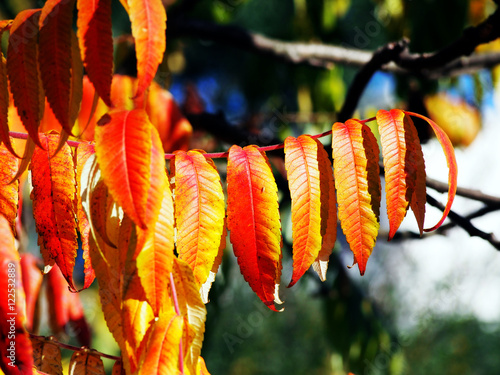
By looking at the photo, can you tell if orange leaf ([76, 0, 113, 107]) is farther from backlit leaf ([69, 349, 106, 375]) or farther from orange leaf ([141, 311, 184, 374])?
backlit leaf ([69, 349, 106, 375])

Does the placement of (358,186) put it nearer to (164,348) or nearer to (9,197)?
(164,348)

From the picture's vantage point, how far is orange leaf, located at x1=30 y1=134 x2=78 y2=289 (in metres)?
0.66

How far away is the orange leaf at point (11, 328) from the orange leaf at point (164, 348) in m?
0.13

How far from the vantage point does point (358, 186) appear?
0.71 metres

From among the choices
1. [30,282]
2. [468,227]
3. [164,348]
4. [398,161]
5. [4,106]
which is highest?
[4,106]

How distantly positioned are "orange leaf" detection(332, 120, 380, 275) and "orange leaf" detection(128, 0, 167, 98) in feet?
0.93

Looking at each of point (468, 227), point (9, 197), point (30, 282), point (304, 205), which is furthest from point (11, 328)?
point (468, 227)

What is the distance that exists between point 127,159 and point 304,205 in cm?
25

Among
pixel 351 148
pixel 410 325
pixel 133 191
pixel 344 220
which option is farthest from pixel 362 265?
pixel 410 325

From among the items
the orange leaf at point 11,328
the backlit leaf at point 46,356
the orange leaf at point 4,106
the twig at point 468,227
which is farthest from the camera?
the twig at point 468,227

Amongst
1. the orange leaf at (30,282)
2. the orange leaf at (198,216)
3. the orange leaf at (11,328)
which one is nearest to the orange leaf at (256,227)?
the orange leaf at (198,216)

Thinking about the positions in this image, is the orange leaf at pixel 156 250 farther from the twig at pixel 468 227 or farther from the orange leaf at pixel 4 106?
the twig at pixel 468 227

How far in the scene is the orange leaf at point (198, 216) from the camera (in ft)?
2.14

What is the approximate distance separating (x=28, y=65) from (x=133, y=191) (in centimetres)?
24
